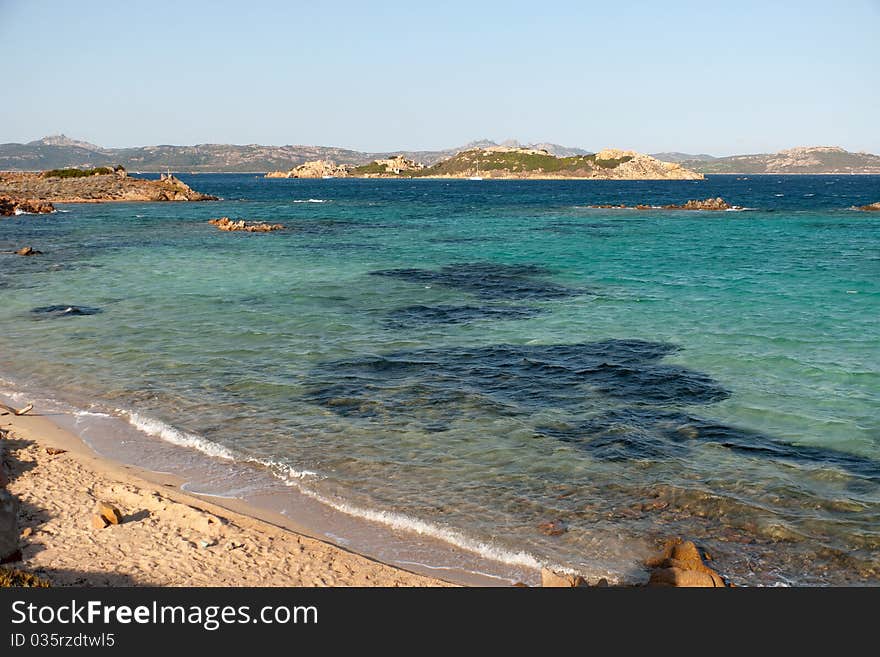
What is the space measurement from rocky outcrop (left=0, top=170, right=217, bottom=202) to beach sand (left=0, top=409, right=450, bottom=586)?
91368mm

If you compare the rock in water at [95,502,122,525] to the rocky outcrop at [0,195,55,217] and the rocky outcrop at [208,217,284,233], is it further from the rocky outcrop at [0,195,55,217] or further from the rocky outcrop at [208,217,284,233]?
the rocky outcrop at [0,195,55,217]

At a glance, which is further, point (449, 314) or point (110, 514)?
point (449, 314)

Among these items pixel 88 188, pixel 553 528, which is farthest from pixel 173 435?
pixel 88 188

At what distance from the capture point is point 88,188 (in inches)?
4053

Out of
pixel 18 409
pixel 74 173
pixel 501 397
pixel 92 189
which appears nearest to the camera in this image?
pixel 18 409

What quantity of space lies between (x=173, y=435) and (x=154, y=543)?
5058mm

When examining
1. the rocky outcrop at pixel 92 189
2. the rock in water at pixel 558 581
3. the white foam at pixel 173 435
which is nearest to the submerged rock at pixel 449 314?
the white foam at pixel 173 435

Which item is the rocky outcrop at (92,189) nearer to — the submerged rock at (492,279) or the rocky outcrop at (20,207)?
the rocky outcrop at (20,207)

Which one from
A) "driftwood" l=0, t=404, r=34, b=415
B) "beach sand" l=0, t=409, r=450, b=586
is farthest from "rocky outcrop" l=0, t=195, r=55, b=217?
"beach sand" l=0, t=409, r=450, b=586

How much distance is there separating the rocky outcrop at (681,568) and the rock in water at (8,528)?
848 cm

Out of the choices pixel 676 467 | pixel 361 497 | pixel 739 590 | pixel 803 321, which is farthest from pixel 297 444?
pixel 803 321

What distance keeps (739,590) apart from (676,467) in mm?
5720

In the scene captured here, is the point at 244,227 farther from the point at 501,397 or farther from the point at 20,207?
the point at 501,397

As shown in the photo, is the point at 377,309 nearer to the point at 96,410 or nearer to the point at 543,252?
the point at 96,410
